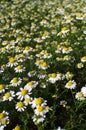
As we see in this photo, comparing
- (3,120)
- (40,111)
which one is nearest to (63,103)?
(40,111)

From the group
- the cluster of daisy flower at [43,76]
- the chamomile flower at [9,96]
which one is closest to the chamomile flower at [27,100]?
the cluster of daisy flower at [43,76]

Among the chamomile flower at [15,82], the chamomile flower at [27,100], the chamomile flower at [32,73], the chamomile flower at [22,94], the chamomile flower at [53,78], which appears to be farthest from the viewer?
the chamomile flower at [32,73]

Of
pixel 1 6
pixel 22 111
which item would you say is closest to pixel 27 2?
pixel 1 6

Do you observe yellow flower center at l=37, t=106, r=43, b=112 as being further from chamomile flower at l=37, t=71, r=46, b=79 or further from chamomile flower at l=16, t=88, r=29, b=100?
chamomile flower at l=37, t=71, r=46, b=79

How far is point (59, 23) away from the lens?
7078 mm

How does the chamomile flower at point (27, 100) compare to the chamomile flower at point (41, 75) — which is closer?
the chamomile flower at point (27, 100)

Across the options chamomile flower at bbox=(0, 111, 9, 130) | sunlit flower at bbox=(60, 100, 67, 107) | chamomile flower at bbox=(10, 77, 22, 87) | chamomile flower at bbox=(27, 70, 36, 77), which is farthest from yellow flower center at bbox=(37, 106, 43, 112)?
chamomile flower at bbox=(27, 70, 36, 77)

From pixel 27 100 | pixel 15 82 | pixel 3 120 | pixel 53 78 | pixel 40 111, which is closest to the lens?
pixel 40 111

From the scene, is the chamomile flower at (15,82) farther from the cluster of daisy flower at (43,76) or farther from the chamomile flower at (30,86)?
the chamomile flower at (30,86)

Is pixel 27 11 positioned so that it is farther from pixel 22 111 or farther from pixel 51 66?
pixel 22 111

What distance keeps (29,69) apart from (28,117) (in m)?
1.40

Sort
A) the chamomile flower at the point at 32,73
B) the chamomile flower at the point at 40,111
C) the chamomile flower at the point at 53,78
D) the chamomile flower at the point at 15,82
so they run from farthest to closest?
the chamomile flower at the point at 32,73, the chamomile flower at the point at 15,82, the chamomile flower at the point at 53,78, the chamomile flower at the point at 40,111

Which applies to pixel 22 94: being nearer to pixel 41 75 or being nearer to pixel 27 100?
pixel 27 100

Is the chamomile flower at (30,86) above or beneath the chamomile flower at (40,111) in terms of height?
above
